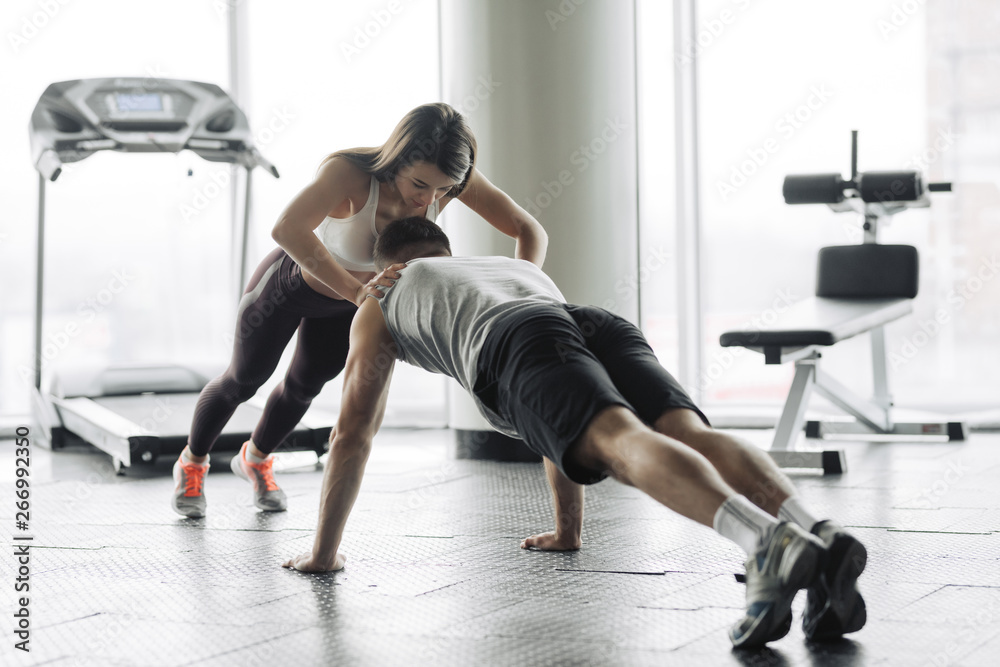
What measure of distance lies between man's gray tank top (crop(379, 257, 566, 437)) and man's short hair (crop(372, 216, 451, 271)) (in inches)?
4.0

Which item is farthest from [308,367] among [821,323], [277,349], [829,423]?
[829,423]

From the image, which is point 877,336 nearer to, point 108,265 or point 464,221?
point 464,221

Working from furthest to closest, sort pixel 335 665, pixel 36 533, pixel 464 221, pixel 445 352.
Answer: pixel 464 221 → pixel 36 533 → pixel 445 352 → pixel 335 665

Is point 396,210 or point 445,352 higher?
point 396,210

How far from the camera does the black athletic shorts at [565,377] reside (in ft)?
5.18

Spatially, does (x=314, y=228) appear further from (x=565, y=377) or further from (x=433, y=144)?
(x=565, y=377)

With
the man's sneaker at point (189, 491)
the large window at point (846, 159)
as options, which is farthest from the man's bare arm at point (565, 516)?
the large window at point (846, 159)

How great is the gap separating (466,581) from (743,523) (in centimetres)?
82

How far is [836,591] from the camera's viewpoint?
4.92 ft

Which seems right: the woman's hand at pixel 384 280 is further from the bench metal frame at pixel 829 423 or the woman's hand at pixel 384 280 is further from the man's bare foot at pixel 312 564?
the bench metal frame at pixel 829 423

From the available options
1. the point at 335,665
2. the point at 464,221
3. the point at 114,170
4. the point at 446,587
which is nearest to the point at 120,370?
the point at 114,170

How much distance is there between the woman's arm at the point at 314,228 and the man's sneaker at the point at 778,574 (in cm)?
111

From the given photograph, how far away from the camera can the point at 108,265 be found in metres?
5.12

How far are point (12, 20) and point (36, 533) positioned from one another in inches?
123
